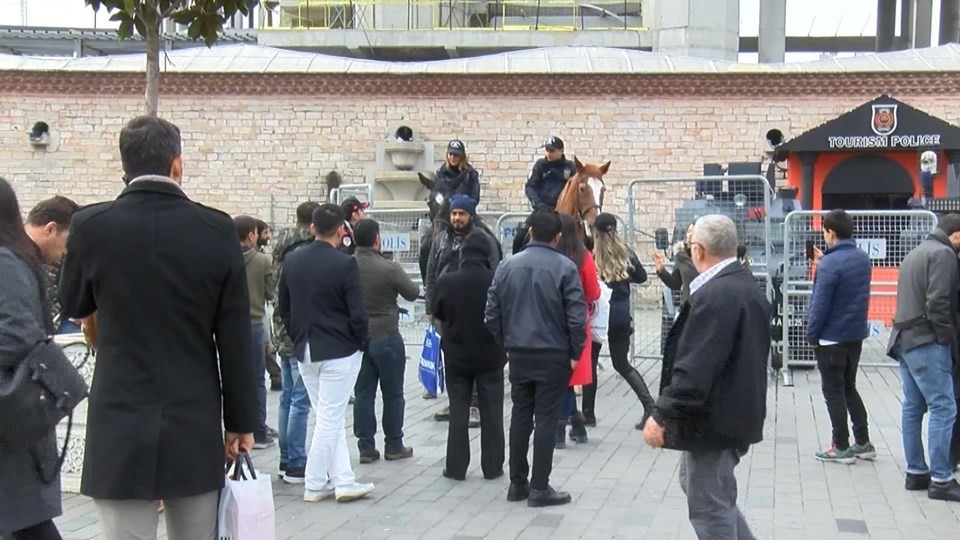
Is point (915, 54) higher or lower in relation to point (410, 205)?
higher

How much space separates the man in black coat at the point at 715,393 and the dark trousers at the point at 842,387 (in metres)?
3.52

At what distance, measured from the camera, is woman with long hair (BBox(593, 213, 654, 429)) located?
10094 millimetres

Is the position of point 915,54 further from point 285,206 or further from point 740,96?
point 285,206

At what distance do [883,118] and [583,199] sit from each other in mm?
10500

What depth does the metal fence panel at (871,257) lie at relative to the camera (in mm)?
13094

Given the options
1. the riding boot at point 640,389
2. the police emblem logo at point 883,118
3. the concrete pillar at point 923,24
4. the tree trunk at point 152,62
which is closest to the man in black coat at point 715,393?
the riding boot at point 640,389

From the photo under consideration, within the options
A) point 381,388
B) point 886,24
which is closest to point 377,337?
point 381,388

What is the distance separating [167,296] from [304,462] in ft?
14.4

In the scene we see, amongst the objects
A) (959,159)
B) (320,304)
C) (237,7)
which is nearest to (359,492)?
(320,304)

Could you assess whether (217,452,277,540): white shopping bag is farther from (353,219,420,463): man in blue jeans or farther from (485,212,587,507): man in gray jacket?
(353,219,420,463): man in blue jeans

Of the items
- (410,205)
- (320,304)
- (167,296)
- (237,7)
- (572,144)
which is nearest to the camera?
(167,296)

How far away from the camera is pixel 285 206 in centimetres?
2453

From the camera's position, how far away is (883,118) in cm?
1903

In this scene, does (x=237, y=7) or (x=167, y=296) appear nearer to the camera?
(x=167, y=296)
